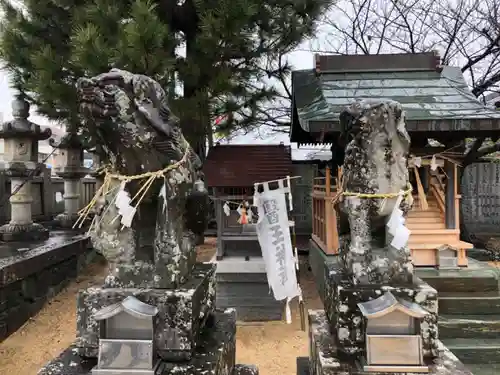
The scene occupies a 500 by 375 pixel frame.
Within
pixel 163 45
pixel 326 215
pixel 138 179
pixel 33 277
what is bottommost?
pixel 33 277

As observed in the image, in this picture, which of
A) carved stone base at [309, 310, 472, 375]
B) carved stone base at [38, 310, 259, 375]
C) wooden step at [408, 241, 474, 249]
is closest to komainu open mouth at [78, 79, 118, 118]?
carved stone base at [38, 310, 259, 375]

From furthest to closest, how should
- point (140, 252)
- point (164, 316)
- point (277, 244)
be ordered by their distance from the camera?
point (277, 244) < point (140, 252) < point (164, 316)

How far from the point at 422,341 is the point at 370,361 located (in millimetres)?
334

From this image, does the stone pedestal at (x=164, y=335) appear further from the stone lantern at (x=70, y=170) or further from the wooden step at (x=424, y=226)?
the stone lantern at (x=70, y=170)

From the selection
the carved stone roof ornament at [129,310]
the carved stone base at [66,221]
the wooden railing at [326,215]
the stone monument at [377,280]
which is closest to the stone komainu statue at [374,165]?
the stone monument at [377,280]

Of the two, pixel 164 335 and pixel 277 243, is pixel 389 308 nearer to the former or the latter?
pixel 164 335

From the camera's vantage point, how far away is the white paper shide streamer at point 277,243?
505 centimetres

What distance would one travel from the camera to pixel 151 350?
1.88 metres

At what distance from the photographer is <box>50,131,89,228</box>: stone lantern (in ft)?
26.7

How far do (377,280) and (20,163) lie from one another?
6423 mm

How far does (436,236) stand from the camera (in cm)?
580

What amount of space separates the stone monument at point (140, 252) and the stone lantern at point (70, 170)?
6.41 meters

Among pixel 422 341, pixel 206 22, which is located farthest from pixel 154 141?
pixel 206 22

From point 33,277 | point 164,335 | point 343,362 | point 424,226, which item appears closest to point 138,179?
point 164,335
